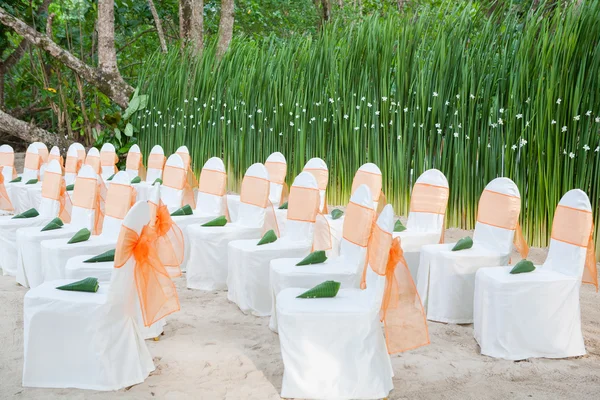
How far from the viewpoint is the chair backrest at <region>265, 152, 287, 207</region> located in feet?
17.3

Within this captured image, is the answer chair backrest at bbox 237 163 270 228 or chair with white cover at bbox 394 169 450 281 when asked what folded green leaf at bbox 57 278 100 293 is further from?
chair with white cover at bbox 394 169 450 281

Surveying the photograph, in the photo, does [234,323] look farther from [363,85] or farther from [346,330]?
[363,85]

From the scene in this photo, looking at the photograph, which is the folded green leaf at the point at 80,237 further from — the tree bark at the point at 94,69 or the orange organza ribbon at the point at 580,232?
the tree bark at the point at 94,69

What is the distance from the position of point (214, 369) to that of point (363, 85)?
363 cm

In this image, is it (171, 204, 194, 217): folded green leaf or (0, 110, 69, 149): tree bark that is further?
(0, 110, 69, 149): tree bark

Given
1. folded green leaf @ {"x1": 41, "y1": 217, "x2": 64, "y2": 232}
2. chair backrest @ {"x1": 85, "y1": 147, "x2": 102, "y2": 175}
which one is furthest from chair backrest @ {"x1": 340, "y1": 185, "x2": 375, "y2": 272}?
chair backrest @ {"x1": 85, "y1": 147, "x2": 102, "y2": 175}

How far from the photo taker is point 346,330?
251cm

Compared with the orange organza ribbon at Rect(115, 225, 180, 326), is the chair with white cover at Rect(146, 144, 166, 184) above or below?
above

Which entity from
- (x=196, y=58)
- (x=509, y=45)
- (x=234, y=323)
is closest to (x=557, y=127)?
(x=509, y=45)

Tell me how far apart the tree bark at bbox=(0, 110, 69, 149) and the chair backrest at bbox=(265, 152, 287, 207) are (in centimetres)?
523

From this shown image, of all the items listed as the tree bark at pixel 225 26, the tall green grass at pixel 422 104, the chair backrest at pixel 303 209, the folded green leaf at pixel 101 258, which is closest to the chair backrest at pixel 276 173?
the tall green grass at pixel 422 104

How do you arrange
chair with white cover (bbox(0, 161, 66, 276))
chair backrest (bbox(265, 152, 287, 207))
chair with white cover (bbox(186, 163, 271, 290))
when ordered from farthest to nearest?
chair backrest (bbox(265, 152, 287, 207))
chair with white cover (bbox(0, 161, 66, 276))
chair with white cover (bbox(186, 163, 271, 290))

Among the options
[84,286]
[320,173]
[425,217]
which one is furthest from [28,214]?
[425,217]

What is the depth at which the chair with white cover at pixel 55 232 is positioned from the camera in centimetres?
411
